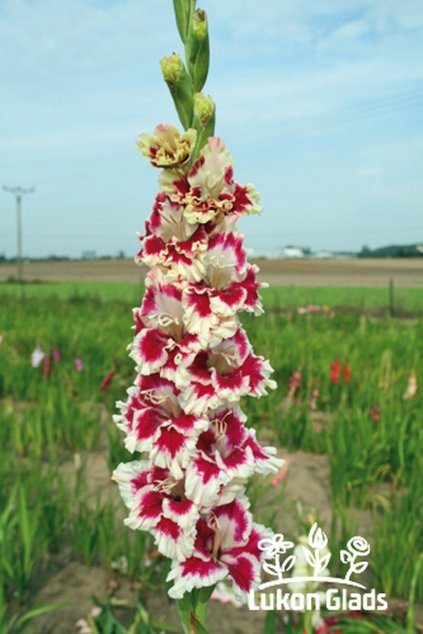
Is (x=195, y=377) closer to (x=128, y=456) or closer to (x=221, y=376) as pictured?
(x=221, y=376)

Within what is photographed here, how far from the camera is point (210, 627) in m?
2.67

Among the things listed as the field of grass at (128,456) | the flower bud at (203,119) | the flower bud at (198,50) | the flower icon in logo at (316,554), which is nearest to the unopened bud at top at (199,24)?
the flower bud at (198,50)

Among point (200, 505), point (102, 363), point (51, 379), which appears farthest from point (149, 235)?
point (102, 363)

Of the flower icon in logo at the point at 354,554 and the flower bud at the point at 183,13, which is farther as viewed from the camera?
the flower icon in logo at the point at 354,554

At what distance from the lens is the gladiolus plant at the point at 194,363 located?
105cm

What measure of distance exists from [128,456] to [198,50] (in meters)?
2.82

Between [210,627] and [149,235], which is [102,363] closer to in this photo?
[210,627]

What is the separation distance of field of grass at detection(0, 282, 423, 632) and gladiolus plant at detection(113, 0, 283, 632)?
142cm

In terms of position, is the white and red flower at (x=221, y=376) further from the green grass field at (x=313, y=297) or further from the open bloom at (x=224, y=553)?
the green grass field at (x=313, y=297)

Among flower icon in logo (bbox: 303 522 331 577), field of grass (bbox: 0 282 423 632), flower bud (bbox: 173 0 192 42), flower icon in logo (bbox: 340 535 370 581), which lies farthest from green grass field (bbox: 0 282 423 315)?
flower bud (bbox: 173 0 192 42)

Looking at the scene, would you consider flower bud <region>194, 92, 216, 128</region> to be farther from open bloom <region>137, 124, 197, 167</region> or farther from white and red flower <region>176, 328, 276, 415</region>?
white and red flower <region>176, 328, 276, 415</region>

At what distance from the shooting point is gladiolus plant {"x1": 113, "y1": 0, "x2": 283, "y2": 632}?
105 cm

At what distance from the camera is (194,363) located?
1092 mm

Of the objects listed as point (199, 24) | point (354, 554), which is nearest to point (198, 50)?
point (199, 24)
